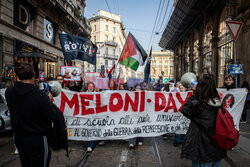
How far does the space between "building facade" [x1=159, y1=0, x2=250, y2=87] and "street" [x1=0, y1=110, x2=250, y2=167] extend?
18.8ft

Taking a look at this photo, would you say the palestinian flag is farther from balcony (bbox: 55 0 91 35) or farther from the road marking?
balcony (bbox: 55 0 91 35)

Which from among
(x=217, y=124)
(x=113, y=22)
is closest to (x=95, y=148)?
(x=217, y=124)

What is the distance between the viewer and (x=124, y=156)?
3953 mm

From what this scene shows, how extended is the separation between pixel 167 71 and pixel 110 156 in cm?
8020

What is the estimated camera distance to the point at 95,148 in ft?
14.8

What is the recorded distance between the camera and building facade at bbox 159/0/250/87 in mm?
10602

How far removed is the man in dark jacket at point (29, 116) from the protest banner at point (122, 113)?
2323 millimetres

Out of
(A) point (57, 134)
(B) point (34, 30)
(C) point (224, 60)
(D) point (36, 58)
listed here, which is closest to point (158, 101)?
(A) point (57, 134)

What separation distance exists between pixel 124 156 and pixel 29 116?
250 cm

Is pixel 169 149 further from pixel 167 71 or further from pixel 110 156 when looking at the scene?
pixel 167 71

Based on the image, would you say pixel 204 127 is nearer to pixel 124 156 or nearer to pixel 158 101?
pixel 124 156

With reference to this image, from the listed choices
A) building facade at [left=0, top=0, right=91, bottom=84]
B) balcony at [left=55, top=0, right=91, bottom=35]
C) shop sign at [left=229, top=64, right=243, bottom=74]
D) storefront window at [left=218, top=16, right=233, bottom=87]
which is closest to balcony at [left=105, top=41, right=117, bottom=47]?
balcony at [left=55, top=0, right=91, bottom=35]

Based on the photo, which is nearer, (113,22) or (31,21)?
(31,21)

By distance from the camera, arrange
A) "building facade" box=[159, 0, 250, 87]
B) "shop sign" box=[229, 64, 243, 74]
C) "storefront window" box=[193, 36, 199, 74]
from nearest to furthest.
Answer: "shop sign" box=[229, 64, 243, 74], "building facade" box=[159, 0, 250, 87], "storefront window" box=[193, 36, 199, 74]
